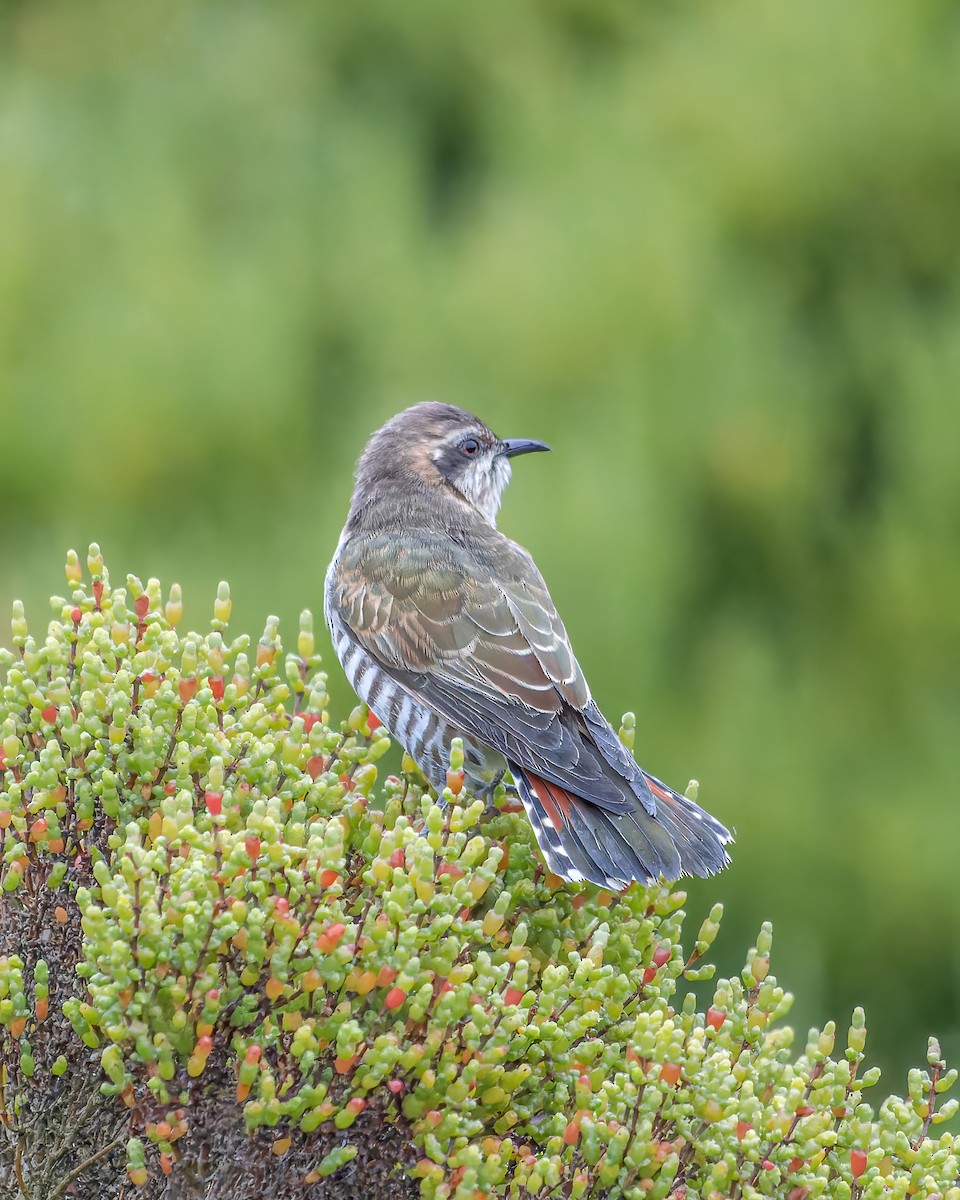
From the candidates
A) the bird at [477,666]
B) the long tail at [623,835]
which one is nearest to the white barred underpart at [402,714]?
the bird at [477,666]

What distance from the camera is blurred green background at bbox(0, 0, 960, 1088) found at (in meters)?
7.97

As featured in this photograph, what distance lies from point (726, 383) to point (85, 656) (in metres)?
6.63

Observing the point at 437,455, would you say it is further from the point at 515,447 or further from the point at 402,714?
the point at 402,714

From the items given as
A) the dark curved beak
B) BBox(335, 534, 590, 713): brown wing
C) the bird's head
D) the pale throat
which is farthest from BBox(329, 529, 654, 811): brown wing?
the dark curved beak

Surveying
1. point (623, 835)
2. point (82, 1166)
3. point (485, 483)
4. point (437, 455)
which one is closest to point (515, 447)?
point (485, 483)

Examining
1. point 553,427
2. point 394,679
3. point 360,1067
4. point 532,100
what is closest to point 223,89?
point 532,100

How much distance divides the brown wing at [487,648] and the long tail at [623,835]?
0.04 metres

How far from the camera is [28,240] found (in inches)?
361

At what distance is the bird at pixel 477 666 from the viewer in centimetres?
335

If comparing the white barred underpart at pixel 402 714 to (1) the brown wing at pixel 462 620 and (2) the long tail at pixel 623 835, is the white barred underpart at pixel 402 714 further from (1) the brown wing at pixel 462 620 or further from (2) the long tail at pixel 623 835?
(2) the long tail at pixel 623 835

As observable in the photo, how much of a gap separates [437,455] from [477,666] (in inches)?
40.6

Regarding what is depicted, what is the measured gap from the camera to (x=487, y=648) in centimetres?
390

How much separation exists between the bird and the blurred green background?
2751 millimetres

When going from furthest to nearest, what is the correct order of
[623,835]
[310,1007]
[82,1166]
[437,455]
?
[437,455]
[623,835]
[82,1166]
[310,1007]
